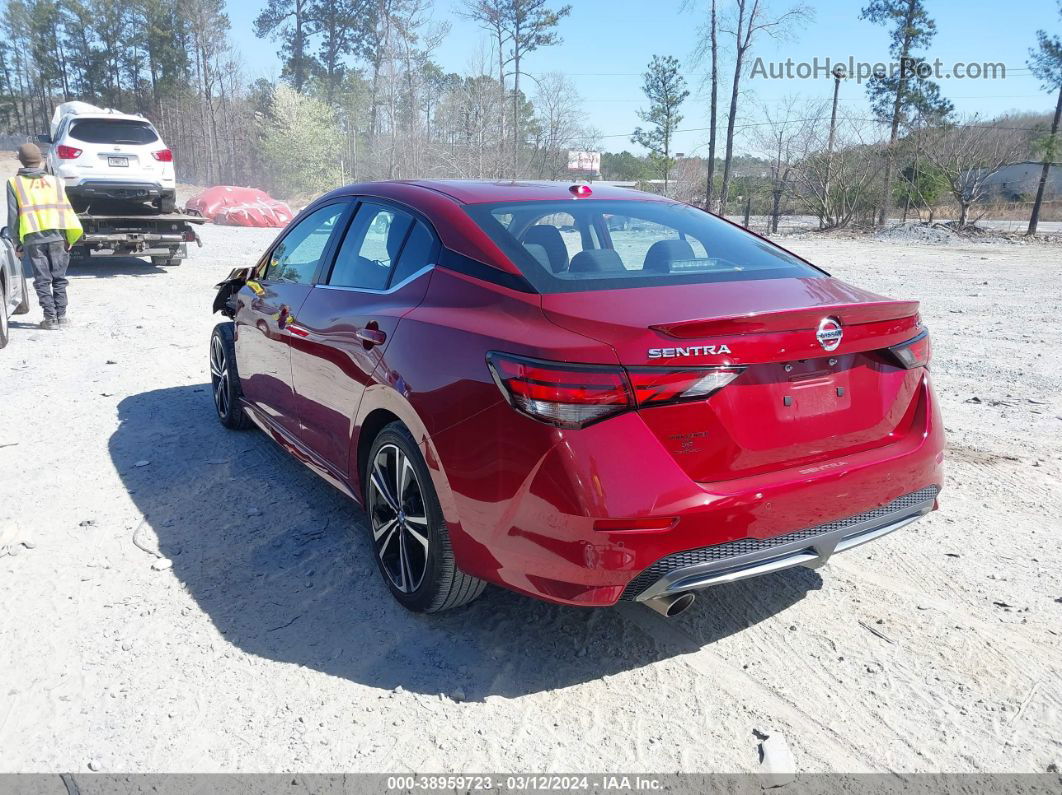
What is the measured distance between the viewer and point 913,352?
9.78 ft

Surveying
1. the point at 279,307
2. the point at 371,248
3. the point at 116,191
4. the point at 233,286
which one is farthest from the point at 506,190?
the point at 116,191

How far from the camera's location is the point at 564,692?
2824 mm

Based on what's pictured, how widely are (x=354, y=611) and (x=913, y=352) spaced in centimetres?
242

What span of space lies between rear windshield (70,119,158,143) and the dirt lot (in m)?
12.1

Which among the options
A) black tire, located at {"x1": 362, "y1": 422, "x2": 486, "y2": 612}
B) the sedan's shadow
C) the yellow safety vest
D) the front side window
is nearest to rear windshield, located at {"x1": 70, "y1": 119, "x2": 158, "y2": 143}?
the yellow safety vest

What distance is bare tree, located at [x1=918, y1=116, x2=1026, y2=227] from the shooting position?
101 feet

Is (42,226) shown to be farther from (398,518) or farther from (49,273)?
(398,518)

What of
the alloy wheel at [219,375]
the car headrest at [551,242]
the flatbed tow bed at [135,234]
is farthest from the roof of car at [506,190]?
the flatbed tow bed at [135,234]

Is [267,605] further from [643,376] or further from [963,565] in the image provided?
[963,565]

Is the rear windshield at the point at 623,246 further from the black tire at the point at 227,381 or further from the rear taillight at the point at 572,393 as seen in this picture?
the black tire at the point at 227,381

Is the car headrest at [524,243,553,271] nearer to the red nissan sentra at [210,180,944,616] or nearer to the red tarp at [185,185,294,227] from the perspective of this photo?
the red nissan sentra at [210,180,944,616]

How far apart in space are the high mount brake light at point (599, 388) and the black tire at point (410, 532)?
70cm

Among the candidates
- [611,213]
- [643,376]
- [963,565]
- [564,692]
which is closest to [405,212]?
[611,213]

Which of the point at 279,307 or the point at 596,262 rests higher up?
the point at 596,262
